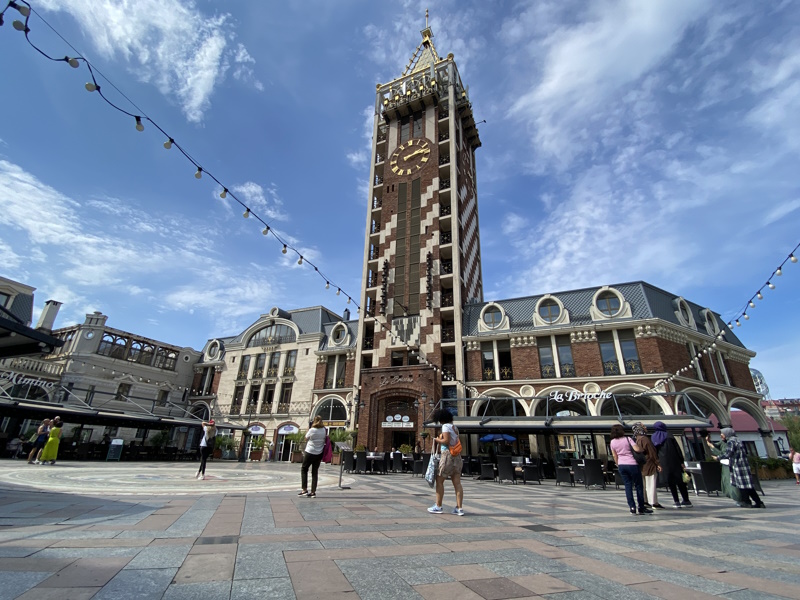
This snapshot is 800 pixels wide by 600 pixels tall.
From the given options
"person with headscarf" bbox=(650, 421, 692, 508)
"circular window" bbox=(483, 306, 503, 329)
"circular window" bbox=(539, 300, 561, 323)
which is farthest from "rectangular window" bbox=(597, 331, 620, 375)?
"person with headscarf" bbox=(650, 421, 692, 508)

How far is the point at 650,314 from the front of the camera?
22.1m

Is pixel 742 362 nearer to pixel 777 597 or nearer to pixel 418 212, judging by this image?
pixel 418 212

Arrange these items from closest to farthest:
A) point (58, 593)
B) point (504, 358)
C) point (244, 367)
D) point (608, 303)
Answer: point (58, 593), point (608, 303), point (504, 358), point (244, 367)

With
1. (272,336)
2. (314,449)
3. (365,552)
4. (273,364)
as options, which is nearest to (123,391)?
(273,364)

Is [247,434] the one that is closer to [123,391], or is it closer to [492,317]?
[123,391]

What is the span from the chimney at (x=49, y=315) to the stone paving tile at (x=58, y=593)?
39.9m

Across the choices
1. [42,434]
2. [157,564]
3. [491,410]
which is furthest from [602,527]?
[491,410]

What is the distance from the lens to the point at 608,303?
938 inches

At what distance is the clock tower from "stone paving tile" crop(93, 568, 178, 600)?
20.7m

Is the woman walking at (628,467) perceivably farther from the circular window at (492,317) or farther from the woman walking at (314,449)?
the circular window at (492,317)

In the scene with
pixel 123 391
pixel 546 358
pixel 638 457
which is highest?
pixel 546 358

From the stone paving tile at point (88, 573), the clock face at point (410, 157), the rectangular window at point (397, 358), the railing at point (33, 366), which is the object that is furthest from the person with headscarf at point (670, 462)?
the railing at point (33, 366)

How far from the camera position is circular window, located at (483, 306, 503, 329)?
85.5 ft

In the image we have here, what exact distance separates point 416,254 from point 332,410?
45.8 ft
